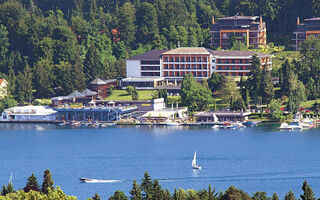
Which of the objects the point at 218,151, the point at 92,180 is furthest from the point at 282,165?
the point at 92,180

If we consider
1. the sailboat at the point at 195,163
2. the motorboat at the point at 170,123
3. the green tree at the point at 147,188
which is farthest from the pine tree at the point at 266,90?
the green tree at the point at 147,188

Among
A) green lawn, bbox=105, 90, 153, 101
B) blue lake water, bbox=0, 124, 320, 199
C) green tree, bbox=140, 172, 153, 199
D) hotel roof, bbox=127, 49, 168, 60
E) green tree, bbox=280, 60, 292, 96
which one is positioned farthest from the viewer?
hotel roof, bbox=127, 49, 168, 60

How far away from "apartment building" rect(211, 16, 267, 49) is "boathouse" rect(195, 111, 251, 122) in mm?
27907

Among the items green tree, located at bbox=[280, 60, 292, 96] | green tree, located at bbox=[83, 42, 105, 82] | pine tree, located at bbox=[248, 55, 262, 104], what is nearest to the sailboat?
pine tree, located at bbox=[248, 55, 262, 104]

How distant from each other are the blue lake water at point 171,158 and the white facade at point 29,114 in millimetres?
12103

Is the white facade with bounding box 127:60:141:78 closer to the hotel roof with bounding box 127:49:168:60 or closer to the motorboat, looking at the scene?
the hotel roof with bounding box 127:49:168:60

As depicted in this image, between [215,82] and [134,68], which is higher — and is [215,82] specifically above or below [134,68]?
below

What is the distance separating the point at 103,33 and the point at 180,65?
22.4m

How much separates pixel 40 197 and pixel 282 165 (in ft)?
112

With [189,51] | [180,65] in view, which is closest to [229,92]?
[189,51]

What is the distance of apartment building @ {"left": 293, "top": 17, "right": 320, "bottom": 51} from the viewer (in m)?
165

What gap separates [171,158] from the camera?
111812 mm

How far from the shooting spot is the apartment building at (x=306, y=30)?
165 meters

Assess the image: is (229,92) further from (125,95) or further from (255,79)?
(125,95)
